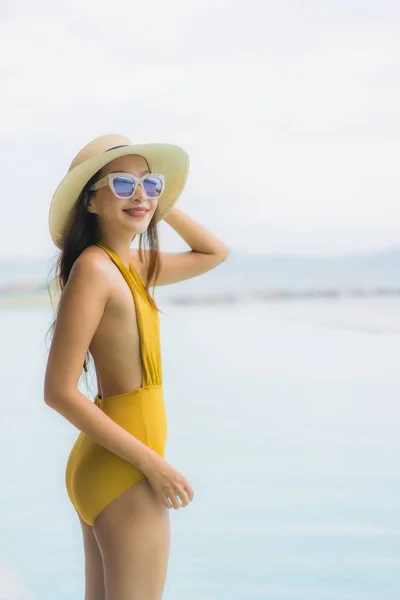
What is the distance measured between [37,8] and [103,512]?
34.4ft

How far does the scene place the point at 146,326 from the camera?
1840mm

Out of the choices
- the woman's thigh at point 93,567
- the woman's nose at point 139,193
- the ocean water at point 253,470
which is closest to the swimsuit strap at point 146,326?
the woman's nose at point 139,193

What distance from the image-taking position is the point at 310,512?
4445 mm

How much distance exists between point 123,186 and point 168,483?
498 millimetres

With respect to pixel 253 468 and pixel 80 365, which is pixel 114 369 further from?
pixel 253 468

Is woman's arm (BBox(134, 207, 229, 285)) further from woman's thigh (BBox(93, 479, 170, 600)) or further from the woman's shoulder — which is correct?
woman's thigh (BBox(93, 479, 170, 600))

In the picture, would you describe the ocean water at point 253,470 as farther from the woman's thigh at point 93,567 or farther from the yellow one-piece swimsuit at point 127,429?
the yellow one-piece swimsuit at point 127,429

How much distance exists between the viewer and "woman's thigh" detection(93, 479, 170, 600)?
178cm

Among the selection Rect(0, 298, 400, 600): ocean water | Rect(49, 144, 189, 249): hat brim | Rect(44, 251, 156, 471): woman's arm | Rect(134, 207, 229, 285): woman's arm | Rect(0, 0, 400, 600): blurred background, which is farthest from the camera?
Rect(0, 0, 400, 600): blurred background

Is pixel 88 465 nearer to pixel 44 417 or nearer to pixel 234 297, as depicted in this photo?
pixel 44 417

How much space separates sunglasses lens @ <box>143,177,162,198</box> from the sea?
72.1 inches

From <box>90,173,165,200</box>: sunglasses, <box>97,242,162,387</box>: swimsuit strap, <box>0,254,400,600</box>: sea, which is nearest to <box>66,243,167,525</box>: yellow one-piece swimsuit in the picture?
<box>97,242,162,387</box>: swimsuit strap

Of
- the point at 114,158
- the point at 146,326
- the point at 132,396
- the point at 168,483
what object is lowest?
the point at 168,483

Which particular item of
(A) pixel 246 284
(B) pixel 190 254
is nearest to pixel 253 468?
(B) pixel 190 254
